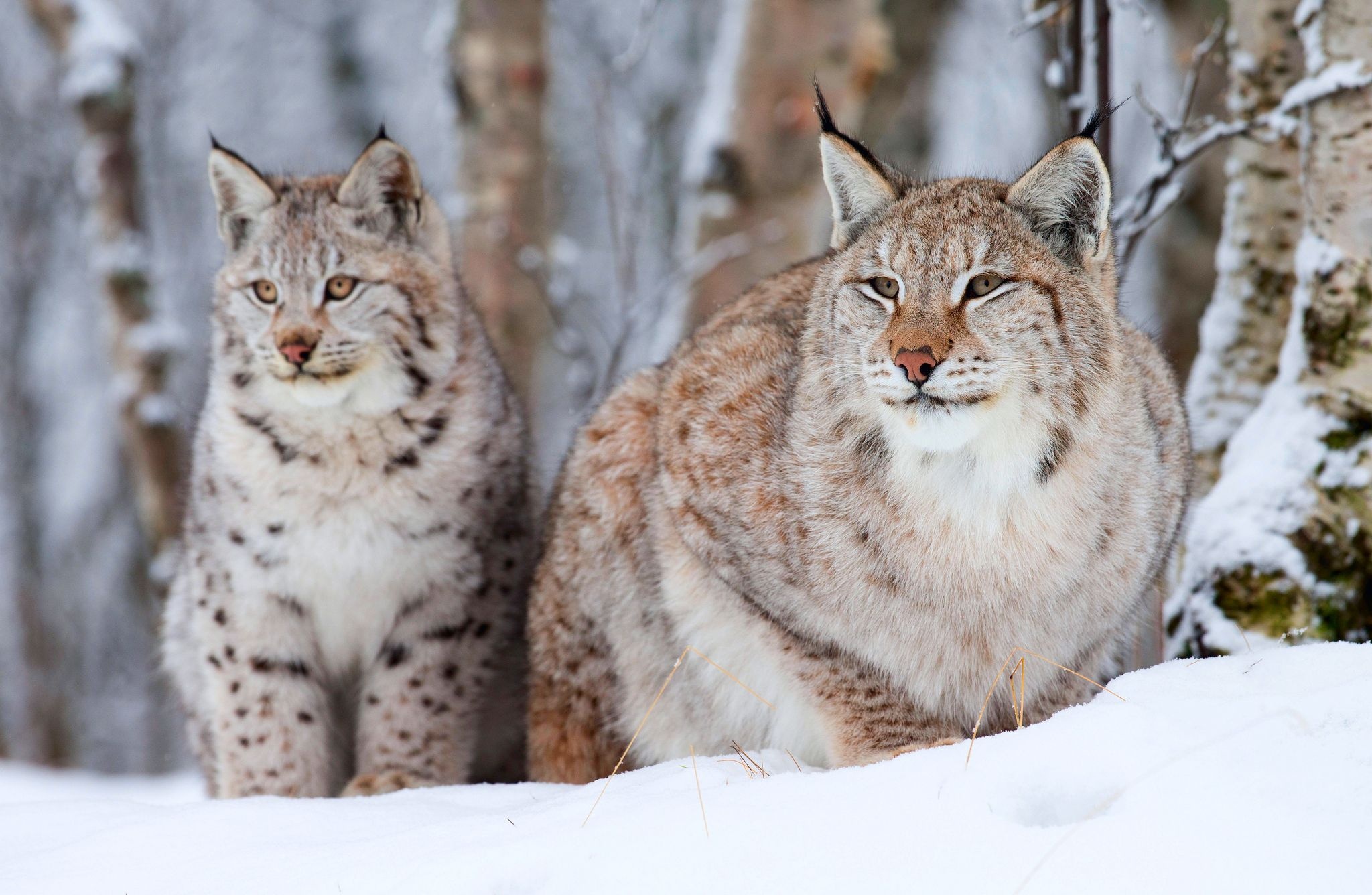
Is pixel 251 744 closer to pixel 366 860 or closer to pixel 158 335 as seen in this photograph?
pixel 366 860

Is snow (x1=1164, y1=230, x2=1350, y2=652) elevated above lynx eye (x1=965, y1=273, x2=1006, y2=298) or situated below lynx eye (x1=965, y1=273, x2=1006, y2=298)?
below

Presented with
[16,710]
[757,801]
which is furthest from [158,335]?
[16,710]

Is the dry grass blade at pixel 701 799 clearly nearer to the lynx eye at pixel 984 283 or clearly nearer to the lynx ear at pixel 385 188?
the lynx eye at pixel 984 283

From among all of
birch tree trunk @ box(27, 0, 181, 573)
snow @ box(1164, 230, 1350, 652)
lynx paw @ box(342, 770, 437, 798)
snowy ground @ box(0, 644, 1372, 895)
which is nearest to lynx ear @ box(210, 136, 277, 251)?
lynx paw @ box(342, 770, 437, 798)

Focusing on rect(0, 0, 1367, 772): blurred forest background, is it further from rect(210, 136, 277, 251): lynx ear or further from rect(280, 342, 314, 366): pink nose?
rect(280, 342, 314, 366): pink nose

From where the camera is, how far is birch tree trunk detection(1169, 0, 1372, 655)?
152 inches

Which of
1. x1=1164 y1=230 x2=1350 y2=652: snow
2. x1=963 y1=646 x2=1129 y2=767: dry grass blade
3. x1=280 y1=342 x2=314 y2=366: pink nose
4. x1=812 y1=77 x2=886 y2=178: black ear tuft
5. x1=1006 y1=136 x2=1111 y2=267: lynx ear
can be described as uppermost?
x1=812 y1=77 x2=886 y2=178: black ear tuft

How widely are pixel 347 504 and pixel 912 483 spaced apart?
1.93m

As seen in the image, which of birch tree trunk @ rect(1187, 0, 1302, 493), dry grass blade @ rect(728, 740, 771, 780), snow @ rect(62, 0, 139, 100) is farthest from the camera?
snow @ rect(62, 0, 139, 100)

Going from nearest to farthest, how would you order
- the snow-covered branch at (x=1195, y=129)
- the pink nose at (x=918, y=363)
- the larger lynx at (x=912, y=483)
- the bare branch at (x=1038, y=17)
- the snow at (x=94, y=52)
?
the pink nose at (x=918, y=363) < the larger lynx at (x=912, y=483) < the snow-covered branch at (x=1195, y=129) < the bare branch at (x=1038, y=17) < the snow at (x=94, y=52)

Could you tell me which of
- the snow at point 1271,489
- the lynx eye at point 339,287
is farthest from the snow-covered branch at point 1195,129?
the lynx eye at point 339,287

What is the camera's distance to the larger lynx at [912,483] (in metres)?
3.16

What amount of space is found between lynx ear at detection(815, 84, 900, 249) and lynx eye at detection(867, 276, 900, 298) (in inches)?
10.8

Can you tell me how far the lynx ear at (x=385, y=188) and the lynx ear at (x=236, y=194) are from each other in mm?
281
